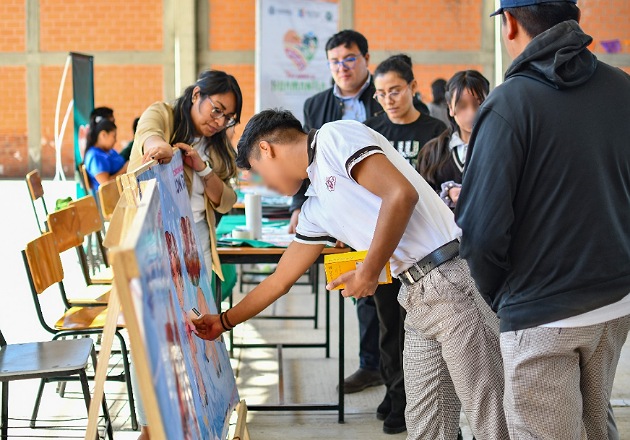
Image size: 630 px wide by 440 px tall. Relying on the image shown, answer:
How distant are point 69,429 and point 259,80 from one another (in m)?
5.72

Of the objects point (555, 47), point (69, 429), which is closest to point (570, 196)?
point (555, 47)

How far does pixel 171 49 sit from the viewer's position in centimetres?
1175

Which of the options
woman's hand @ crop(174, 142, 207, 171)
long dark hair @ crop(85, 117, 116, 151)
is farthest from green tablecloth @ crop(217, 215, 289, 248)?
long dark hair @ crop(85, 117, 116, 151)

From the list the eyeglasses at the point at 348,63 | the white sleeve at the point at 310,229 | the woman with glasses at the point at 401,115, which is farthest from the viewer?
the eyeglasses at the point at 348,63

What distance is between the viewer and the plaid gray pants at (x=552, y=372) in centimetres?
175

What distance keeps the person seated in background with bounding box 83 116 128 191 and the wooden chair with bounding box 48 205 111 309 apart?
2670 millimetres

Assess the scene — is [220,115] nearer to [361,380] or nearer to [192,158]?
[192,158]

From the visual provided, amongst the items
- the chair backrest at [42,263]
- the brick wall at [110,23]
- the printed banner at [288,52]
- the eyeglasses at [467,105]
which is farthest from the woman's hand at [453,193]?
the brick wall at [110,23]

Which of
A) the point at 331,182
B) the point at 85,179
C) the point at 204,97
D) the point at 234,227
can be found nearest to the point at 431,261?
the point at 331,182

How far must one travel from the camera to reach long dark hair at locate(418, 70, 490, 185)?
3.19m

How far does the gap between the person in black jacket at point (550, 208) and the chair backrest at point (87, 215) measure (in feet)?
8.45

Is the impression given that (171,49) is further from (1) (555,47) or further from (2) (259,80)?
(1) (555,47)

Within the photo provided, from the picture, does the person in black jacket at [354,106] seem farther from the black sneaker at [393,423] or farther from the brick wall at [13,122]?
the brick wall at [13,122]

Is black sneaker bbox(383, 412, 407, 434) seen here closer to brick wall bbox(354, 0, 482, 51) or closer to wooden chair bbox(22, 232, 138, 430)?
wooden chair bbox(22, 232, 138, 430)
